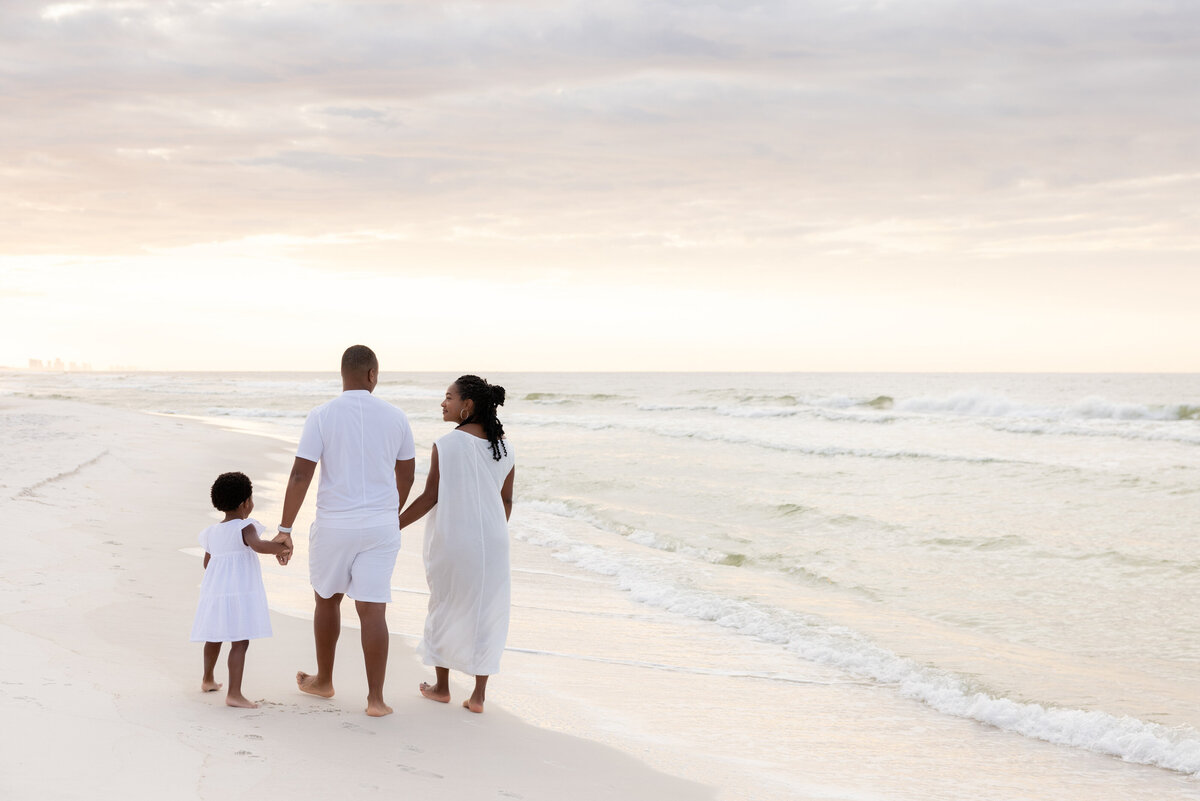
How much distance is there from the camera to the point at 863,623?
316 inches

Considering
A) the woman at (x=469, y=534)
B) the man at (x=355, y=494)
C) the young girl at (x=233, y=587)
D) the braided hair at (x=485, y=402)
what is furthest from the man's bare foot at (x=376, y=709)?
the braided hair at (x=485, y=402)

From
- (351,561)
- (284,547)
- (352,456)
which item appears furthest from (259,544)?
(352,456)

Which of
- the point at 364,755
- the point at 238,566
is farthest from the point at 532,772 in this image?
the point at 238,566

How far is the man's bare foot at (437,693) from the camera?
5.05m

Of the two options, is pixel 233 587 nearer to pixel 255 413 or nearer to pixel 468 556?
pixel 468 556

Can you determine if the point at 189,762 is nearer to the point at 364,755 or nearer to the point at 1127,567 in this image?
the point at 364,755

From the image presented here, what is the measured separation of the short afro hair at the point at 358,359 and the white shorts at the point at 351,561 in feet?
2.51

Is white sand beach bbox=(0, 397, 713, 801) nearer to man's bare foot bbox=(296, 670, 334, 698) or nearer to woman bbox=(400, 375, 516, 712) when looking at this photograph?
man's bare foot bbox=(296, 670, 334, 698)

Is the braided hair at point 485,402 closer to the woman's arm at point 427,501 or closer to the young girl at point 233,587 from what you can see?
the woman's arm at point 427,501

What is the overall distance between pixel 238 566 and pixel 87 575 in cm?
313

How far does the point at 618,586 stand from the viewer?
916 cm

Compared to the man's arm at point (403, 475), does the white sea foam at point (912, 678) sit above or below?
below

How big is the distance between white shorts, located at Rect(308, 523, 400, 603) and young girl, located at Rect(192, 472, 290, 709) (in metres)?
0.20

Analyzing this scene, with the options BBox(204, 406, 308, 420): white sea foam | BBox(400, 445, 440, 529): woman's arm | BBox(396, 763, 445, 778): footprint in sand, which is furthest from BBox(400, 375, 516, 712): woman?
BBox(204, 406, 308, 420): white sea foam
